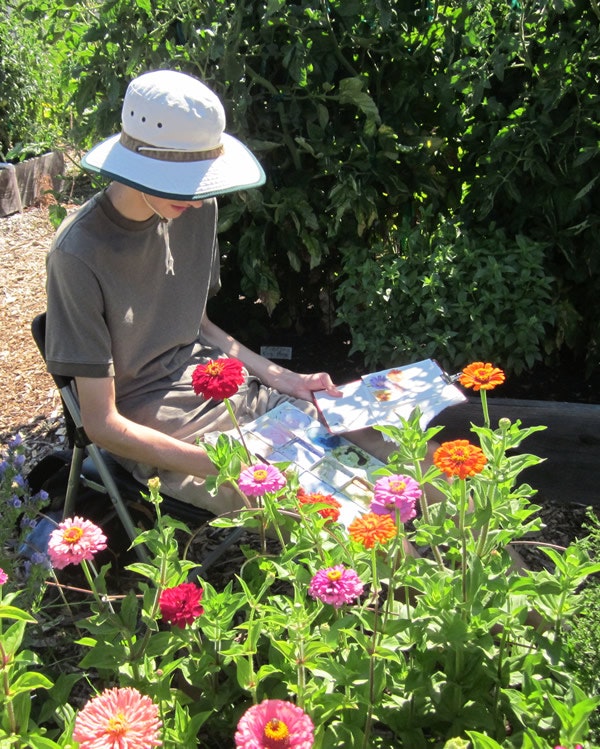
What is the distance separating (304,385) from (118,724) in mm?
1443

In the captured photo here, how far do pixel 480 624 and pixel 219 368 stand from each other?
717 millimetres

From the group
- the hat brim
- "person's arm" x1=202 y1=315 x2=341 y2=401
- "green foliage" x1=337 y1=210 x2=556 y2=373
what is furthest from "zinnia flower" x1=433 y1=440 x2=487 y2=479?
"green foliage" x1=337 y1=210 x2=556 y2=373

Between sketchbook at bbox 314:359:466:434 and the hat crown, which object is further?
sketchbook at bbox 314:359:466:434

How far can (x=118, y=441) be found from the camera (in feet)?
6.79

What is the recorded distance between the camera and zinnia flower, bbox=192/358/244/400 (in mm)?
1654

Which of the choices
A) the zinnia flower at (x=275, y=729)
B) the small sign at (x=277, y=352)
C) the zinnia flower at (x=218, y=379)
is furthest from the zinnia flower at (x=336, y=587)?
the small sign at (x=277, y=352)

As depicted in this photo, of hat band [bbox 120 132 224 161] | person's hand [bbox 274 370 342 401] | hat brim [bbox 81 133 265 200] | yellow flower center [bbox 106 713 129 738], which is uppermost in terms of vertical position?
hat band [bbox 120 132 224 161]

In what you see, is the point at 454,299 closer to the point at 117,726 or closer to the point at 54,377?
the point at 54,377

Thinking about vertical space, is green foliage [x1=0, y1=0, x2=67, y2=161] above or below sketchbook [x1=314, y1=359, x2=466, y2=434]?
below

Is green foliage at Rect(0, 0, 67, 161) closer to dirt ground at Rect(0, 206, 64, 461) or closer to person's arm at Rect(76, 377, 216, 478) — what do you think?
dirt ground at Rect(0, 206, 64, 461)

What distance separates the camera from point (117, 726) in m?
1.15

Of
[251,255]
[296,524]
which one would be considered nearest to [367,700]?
[296,524]

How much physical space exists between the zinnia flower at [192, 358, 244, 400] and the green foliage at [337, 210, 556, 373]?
4.17 ft

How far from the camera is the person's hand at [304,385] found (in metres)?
2.48
